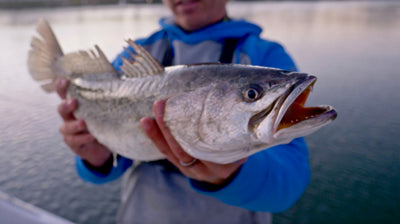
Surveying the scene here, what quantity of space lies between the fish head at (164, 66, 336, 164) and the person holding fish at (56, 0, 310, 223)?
139 mm

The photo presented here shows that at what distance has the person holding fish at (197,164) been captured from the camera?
1.75 metres

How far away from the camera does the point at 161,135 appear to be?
5.42ft

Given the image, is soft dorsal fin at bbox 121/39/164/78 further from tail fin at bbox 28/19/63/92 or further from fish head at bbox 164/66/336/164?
tail fin at bbox 28/19/63/92

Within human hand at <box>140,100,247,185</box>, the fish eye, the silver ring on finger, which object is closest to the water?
human hand at <box>140,100,247,185</box>

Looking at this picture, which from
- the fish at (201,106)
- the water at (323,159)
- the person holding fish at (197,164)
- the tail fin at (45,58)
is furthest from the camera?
the water at (323,159)

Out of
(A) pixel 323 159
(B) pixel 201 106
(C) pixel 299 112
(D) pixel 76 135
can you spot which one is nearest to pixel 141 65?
(B) pixel 201 106

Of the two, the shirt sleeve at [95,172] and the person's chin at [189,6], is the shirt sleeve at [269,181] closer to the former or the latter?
the shirt sleeve at [95,172]

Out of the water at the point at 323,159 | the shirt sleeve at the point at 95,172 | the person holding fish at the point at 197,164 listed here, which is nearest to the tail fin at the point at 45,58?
the person holding fish at the point at 197,164

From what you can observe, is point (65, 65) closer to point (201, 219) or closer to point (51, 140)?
point (201, 219)

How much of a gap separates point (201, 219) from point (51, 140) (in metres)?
4.34

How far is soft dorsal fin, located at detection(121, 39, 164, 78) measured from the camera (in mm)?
1763

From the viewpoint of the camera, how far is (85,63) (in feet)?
7.20

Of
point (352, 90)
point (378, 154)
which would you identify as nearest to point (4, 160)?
point (378, 154)

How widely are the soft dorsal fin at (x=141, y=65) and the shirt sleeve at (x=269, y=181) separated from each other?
2.66 ft
